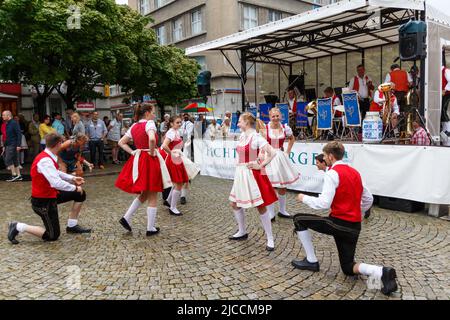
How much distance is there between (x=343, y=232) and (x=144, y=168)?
297cm

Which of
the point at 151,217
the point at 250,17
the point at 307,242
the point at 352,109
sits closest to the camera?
the point at 307,242

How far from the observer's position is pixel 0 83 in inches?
784

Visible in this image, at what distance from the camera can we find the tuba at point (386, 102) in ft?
29.6

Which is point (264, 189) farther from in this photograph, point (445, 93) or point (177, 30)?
point (177, 30)

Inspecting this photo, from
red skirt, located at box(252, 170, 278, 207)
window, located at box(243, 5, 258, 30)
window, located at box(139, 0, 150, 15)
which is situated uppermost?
window, located at box(139, 0, 150, 15)

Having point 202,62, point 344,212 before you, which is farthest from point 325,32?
point 202,62

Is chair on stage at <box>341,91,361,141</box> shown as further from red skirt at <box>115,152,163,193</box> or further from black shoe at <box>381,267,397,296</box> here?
black shoe at <box>381,267,397,296</box>

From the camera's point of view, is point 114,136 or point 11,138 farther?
point 114,136

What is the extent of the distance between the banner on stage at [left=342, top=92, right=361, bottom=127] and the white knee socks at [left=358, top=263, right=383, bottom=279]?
6760 mm

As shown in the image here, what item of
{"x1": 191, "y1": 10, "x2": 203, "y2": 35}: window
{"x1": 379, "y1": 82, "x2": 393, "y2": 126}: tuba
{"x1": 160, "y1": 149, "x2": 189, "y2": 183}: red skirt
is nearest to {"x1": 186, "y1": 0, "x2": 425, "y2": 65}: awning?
{"x1": 379, "y1": 82, "x2": 393, "y2": 126}: tuba

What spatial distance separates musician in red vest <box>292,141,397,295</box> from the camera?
12.3 feet

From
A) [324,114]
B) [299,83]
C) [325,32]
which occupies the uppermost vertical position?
[325,32]

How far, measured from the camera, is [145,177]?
558 centimetres
